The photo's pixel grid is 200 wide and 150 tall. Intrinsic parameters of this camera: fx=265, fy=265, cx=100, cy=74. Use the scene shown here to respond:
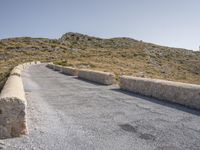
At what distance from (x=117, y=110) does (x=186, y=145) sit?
3830 millimetres

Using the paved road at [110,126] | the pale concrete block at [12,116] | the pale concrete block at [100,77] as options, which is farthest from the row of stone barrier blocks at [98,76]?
the pale concrete block at [12,116]

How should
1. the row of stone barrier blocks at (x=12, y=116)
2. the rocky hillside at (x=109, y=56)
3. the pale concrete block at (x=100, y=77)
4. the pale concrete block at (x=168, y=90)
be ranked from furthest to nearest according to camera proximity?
the rocky hillside at (x=109, y=56), the pale concrete block at (x=100, y=77), the pale concrete block at (x=168, y=90), the row of stone barrier blocks at (x=12, y=116)

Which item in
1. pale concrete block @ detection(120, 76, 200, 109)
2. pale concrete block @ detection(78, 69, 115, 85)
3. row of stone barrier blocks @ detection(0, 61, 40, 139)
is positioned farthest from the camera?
pale concrete block @ detection(78, 69, 115, 85)

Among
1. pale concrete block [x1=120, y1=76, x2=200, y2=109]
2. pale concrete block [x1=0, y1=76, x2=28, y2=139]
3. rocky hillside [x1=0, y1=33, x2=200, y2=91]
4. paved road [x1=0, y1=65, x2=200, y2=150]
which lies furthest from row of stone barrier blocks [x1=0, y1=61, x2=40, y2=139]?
rocky hillside [x1=0, y1=33, x2=200, y2=91]

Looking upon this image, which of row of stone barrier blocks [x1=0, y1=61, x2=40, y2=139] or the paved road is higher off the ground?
row of stone barrier blocks [x1=0, y1=61, x2=40, y2=139]

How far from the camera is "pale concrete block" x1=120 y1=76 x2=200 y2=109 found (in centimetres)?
945

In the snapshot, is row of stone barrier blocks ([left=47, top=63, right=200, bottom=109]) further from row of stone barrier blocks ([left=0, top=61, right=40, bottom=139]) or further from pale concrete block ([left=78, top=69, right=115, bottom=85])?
row of stone barrier blocks ([left=0, top=61, right=40, bottom=139])

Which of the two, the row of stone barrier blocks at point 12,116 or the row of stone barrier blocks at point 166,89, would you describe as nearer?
the row of stone barrier blocks at point 12,116

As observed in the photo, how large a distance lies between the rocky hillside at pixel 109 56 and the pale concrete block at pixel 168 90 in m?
32.5

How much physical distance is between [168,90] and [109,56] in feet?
234

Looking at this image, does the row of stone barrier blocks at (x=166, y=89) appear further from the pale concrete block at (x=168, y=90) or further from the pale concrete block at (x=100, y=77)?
the pale concrete block at (x=100, y=77)

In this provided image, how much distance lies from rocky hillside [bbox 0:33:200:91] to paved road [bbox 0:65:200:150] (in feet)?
119

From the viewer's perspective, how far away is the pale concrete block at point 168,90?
945 centimetres

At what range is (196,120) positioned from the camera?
7695 mm
